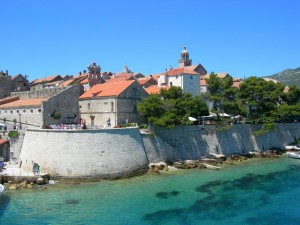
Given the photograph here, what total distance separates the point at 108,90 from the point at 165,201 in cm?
1953

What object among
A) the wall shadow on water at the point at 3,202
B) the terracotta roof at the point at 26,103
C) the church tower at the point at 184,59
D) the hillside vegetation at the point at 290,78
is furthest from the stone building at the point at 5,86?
the hillside vegetation at the point at 290,78

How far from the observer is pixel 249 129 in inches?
1978

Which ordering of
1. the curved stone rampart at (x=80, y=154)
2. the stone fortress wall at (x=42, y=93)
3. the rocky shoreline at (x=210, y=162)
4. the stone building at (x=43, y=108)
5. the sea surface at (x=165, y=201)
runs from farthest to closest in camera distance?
the stone fortress wall at (x=42, y=93) < the stone building at (x=43, y=108) < the rocky shoreline at (x=210, y=162) < the curved stone rampart at (x=80, y=154) < the sea surface at (x=165, y=201)

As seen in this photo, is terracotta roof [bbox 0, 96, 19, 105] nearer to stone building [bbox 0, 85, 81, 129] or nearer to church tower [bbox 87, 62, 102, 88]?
stone building [bbox 0, 85, 81, 129]

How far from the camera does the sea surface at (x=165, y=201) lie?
2355 cm

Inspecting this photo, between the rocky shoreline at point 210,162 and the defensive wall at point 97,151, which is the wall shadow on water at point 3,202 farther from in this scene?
the rocky shoreline at point 210,162

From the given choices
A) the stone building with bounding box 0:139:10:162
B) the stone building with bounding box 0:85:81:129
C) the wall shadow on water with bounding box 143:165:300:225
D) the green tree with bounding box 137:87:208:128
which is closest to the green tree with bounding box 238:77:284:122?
the green tree with bounding box 137:87:208:128

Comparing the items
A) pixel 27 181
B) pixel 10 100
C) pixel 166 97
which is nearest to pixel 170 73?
pixel 166 97

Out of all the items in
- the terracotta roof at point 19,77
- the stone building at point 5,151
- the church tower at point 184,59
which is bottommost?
the stone building at point 5,151

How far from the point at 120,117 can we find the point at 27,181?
515 inches

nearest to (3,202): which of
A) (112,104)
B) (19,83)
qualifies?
(112,104)

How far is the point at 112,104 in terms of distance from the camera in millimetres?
40844

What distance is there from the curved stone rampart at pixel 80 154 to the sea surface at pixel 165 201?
1.52 m

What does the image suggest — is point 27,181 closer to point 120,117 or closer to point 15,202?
point 15,202
